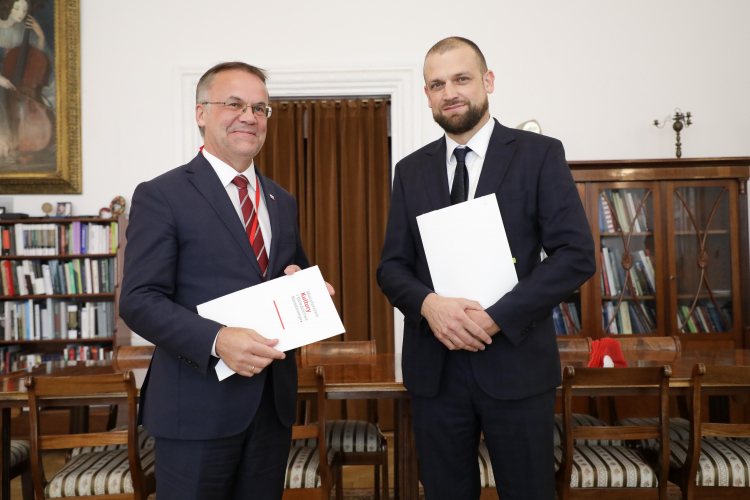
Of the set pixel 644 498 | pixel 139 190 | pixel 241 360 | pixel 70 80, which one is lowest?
pixel 644 498

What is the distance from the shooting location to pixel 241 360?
4.42ft

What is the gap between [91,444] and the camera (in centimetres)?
221

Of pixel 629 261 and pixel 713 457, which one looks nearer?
pixel 713 457

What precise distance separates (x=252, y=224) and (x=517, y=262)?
761 mm

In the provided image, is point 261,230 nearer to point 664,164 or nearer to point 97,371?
point 97,371

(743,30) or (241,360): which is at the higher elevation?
(743,30)

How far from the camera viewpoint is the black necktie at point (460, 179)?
1664mm

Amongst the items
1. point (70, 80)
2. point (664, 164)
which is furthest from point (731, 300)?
point (70, 80)

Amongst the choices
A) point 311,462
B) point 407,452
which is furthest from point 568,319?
point 311,462

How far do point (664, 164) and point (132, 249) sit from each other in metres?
3.92

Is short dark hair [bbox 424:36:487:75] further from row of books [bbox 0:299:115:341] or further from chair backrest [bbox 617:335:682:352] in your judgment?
row of books [bbox 0:299:115:341]

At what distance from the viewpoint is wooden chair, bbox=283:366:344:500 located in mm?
2238

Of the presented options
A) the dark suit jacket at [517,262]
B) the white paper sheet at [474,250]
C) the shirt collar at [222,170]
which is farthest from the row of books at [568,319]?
the shirt collar at [222,170]

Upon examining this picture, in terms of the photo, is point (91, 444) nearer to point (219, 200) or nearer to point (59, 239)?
point (219, 200)
